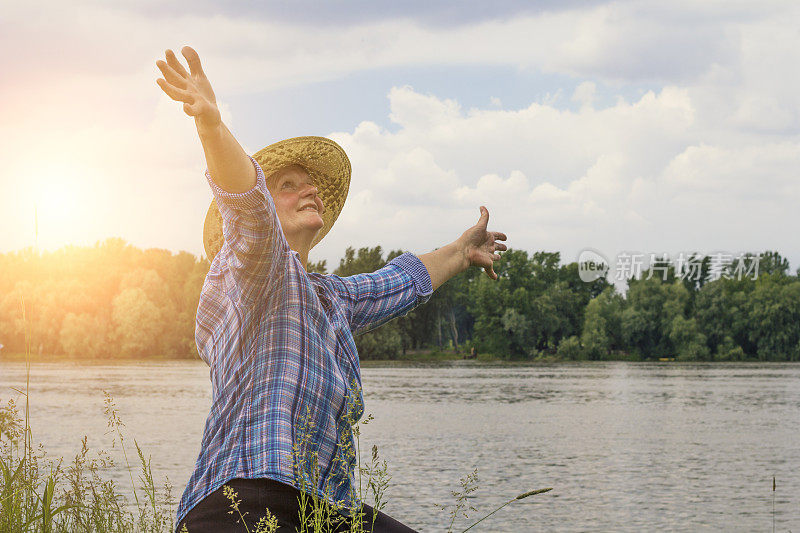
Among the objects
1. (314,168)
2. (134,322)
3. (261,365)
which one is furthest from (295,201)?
(134,322)

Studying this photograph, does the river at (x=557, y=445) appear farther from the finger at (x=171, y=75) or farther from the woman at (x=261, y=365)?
the finger at (x=171, y=75)

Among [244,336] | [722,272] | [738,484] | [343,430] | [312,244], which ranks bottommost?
[738,484]

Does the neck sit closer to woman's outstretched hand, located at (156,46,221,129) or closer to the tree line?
woman's outstretched hand, located at (156,46,221,129)

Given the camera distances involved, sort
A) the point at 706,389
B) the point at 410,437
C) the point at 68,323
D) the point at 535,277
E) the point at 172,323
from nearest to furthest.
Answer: the point at 410,437, the point at 706,389, the point at 68,323, the point at 172,323, the point at 535,277

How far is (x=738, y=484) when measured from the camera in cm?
1609

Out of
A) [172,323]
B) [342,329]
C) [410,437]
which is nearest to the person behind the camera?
[342,329]

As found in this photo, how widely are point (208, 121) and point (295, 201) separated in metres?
0.79

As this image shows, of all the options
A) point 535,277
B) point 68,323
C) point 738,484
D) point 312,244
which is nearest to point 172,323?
point 68,323

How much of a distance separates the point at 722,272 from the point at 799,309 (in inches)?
708

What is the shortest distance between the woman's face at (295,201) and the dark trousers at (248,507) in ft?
2.72

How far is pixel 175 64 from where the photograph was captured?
208 centimetres

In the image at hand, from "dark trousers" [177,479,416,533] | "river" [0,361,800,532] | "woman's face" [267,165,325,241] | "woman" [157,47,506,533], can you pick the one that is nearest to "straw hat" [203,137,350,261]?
"woman's face" [267,165,325,241]

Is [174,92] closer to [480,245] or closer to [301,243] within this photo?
[301,243]

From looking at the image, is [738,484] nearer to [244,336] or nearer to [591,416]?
[591,416]
